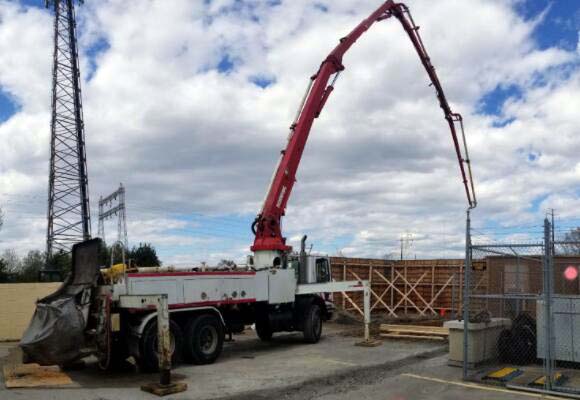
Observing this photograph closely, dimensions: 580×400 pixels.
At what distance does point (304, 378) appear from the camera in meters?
11.6

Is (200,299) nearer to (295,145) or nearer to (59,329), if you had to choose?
(59,329)

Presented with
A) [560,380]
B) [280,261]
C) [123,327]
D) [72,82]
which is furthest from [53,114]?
[560,380]

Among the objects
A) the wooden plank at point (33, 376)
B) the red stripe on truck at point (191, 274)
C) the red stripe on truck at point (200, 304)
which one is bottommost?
the wooden plank at point (33, 376)

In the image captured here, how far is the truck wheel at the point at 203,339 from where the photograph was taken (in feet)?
43.0

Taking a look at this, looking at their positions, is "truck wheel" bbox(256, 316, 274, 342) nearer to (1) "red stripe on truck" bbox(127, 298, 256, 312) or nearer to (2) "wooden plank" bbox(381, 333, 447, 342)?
(1) "red stripe on truck" bbox(127, 298, 256, 312)

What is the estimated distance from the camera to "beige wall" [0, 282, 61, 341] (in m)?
18.9

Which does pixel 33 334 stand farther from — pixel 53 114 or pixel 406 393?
pixel 53 114

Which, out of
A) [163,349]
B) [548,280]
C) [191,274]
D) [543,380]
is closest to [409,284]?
[191,274]

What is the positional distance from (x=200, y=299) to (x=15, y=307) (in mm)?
8751

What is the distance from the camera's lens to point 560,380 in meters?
10.7

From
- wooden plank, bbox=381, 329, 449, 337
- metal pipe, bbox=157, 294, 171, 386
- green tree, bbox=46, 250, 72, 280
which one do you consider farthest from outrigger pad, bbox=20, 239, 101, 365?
green tree, bbox=46, 250, 72, 280

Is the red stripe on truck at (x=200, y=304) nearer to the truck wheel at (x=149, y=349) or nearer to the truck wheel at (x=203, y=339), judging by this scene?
the truck wheel at (x=203, y=339)

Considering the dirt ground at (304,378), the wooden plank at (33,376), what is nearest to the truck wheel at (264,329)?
the dirt ground at (304,378)

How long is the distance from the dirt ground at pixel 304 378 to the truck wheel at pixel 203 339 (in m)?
0.26
